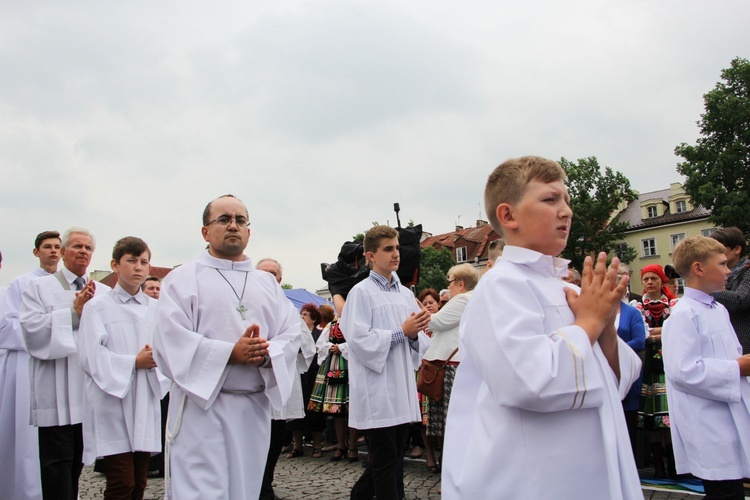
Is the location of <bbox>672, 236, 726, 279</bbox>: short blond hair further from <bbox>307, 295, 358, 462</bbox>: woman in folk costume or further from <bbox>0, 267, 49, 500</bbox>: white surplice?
<bbox>0, 267, 49, 500</bbox>: white surplice

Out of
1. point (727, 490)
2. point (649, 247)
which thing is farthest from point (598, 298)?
point (649, 247)

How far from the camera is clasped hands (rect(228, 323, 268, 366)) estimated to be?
3664 mm

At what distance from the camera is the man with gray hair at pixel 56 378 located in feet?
17.4

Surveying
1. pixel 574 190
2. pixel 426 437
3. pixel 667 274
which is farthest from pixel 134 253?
pixel 574 190

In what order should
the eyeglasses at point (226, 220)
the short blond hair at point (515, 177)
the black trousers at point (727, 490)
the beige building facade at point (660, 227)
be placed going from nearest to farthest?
the short blond hair at point (515, 177), the black trousers at point (727, 490), the eyeglasses at point (226, 220), the beige building facade at point (660, 227)

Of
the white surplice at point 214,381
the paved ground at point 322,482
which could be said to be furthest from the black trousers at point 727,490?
the white surplice at point 214,381

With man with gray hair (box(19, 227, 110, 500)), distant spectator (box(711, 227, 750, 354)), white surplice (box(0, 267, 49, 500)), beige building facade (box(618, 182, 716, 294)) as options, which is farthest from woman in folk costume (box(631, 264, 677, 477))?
beige building facade (box(618, 182, 716, 294))

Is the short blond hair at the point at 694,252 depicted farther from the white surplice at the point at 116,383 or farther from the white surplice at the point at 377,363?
the white surplice at the point at 116,383

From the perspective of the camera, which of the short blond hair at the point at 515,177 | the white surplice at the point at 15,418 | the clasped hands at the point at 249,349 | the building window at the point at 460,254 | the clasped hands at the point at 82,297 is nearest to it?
the short blond hair at the point at 515,177

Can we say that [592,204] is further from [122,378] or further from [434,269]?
[122,378]

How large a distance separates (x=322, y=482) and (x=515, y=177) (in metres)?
5.98

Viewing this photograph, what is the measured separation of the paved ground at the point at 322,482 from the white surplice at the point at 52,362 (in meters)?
2.16

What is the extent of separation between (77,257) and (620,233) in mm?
48194

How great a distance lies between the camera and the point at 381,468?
16.6ft
